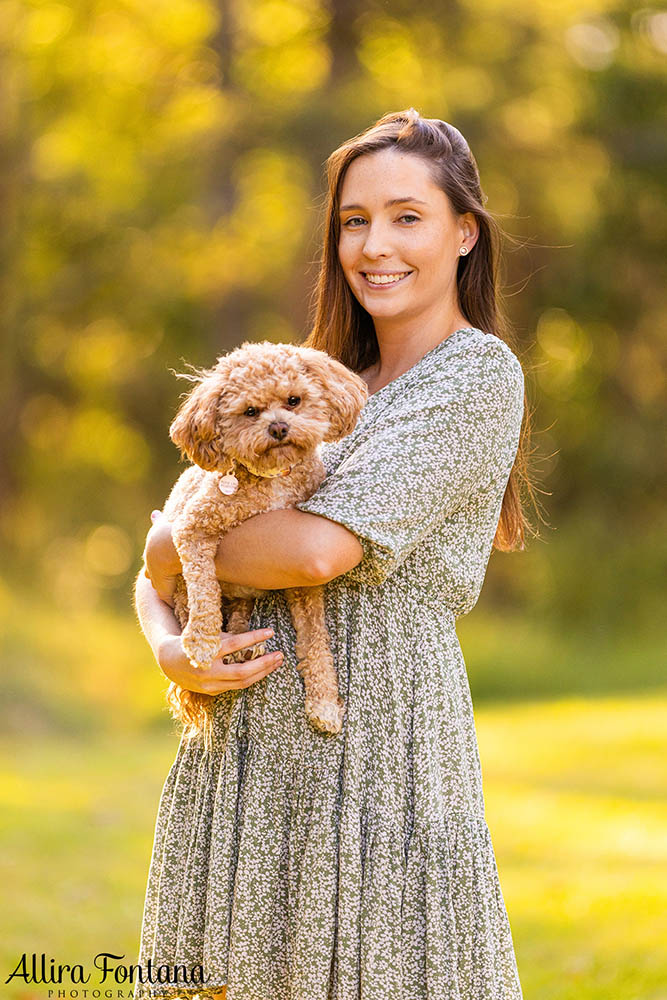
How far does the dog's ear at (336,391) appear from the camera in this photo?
244cm

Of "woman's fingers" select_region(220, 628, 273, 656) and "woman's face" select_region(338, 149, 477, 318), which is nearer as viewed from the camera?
"woman's fingers" select_region(220, 628, 273, 656)

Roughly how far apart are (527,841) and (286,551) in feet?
18.5

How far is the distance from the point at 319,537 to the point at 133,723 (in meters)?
10.6

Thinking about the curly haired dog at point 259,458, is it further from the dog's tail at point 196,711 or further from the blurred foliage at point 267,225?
the blurred foliage at point 267,225

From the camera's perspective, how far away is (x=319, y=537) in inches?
90.9

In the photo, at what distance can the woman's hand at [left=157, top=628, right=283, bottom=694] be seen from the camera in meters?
2.44

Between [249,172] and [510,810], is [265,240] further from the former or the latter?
[510,810]

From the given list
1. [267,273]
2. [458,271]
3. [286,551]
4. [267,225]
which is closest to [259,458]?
[286,551]

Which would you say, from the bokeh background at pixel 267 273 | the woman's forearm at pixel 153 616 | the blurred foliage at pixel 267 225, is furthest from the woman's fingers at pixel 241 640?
the blurred foliage at pixel 267 225

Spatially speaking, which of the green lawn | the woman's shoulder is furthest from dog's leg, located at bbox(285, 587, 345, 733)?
the green lawn

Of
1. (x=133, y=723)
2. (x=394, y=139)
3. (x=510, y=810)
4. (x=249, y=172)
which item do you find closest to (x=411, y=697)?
(x=394, y=139)

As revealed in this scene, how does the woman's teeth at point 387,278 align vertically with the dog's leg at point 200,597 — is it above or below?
above

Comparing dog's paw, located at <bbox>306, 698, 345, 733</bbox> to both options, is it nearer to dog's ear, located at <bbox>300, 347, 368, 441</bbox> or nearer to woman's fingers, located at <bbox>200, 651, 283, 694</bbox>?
woman's fingers, located at <bbox>200, 651, 283, 694</bbox>

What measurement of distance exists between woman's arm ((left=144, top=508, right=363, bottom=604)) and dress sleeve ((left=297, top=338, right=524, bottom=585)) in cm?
3
